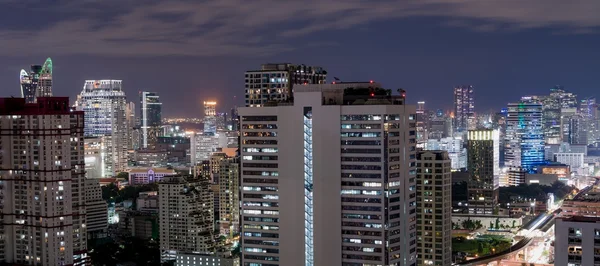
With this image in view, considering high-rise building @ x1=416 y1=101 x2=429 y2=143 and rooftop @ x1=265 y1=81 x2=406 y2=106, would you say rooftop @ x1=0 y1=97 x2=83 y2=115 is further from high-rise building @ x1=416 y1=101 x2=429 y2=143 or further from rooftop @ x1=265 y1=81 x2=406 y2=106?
high-rise building @ x1=416 y1=101 x2=429 y2=143

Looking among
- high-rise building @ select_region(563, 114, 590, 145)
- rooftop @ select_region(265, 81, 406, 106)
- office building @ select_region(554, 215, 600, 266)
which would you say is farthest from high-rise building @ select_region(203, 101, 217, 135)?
office building @ select_region(554, 215, 600, 266)

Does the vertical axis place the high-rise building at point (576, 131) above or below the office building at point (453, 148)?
above

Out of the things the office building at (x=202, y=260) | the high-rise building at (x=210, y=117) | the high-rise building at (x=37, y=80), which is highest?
the high-rise building at (x=37, y=80)

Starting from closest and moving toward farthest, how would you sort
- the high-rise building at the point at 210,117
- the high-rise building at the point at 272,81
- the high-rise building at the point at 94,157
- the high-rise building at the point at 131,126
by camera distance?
the high-rise building at the point at 272,81 < the high-rise building at the point at 94,157 < the high-rise building at the point at 131,126 < the high-rise building at the point at 210,117

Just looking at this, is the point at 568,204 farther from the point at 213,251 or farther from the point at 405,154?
the point at 213,251

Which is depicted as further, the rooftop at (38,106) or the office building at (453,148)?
the office building at (453,148)

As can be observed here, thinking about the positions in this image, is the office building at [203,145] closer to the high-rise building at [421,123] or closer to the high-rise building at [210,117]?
the high-rise building at [210,117]

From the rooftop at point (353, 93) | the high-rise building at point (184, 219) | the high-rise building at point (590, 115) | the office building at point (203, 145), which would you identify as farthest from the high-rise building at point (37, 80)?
the high-rise building at point (590, 115)

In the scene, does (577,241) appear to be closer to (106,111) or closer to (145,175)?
(145,175)
